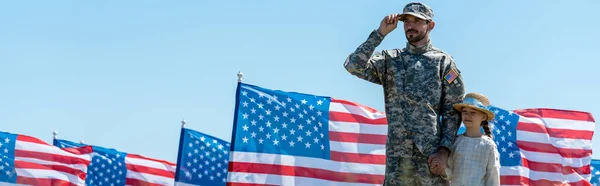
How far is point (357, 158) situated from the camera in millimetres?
16422

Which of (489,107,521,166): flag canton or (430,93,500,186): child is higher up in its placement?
(489,107,521,166): flag canton

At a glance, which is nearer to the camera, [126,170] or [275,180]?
[275,180]

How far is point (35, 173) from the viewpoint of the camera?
21.2 m

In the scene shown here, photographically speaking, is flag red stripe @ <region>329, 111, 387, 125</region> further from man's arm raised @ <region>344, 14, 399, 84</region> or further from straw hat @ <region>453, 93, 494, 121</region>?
man's arm raised @ <region>344, 14, 399, 84</region>

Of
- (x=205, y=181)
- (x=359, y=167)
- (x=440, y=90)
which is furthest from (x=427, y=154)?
Result: (x=205, y=181)

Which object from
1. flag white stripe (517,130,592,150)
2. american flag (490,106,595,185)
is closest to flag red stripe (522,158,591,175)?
american flag (490,106,595,185)

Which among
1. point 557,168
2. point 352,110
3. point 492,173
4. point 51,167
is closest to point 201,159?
point 51,167

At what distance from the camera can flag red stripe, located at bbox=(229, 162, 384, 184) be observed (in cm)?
1622

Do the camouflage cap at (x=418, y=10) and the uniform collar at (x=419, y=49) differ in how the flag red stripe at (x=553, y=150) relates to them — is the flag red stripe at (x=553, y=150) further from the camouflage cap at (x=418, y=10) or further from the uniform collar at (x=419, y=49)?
the camouflage cap at (x=418, y=10)

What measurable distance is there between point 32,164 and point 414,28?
14.8 m

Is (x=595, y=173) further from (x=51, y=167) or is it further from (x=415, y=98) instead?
(x=415, y=98)

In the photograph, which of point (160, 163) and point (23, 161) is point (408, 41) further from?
point (160, 163)

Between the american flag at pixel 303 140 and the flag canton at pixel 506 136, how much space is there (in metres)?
1.66

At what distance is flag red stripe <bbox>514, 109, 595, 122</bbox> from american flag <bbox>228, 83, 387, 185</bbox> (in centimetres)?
221
